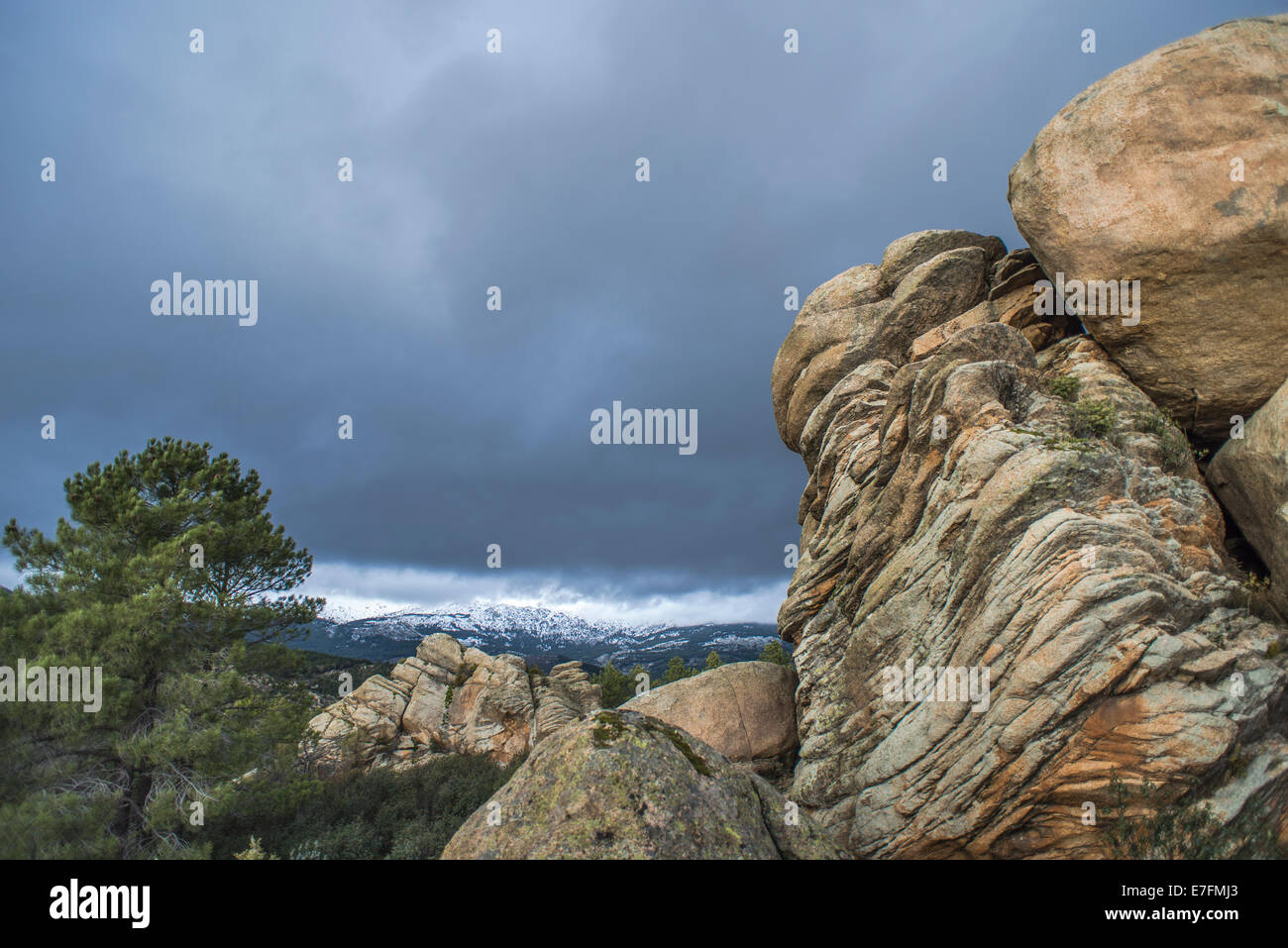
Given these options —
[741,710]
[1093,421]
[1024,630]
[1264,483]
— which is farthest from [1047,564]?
[741,710]

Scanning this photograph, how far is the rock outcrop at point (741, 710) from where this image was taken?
21562 mm

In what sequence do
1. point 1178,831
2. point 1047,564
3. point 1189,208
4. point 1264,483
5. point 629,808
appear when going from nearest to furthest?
point 629,808, point 1178,831, point 1047,564, point 1264,483, point 1189,208

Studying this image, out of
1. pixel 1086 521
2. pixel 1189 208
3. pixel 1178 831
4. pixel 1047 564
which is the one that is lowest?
pixel 1178 831

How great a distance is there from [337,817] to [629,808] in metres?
22.4

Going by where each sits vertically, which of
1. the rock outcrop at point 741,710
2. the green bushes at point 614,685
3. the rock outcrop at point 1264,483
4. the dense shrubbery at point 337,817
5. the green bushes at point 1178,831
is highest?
the rock outcrop at point 1264,483

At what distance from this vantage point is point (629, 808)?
345 inches

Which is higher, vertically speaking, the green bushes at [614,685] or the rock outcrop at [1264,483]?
the rock outcrop at [1264,483]

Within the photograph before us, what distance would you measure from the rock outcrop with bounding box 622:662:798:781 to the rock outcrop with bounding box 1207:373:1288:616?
1424 centimetres

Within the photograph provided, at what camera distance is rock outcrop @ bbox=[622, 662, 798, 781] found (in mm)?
21562

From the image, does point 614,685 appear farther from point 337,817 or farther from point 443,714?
point 337,817

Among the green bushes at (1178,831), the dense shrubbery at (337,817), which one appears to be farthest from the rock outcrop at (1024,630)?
the dense shrubbery at (337,817)

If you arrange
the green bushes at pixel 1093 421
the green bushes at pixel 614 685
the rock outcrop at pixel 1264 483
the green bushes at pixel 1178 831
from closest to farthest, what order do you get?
the green bushes at pixel 1178 831 → the rock outcrop at pixel 1264 483 → the green bushes at pixel 1093 421 → the green bushes at pixel 614 685

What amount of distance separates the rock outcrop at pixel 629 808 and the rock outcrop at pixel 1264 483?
42.1ft

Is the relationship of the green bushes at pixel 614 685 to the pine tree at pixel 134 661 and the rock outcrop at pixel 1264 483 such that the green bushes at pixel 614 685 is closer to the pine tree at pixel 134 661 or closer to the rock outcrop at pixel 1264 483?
the pine tree at pixel 134 661
